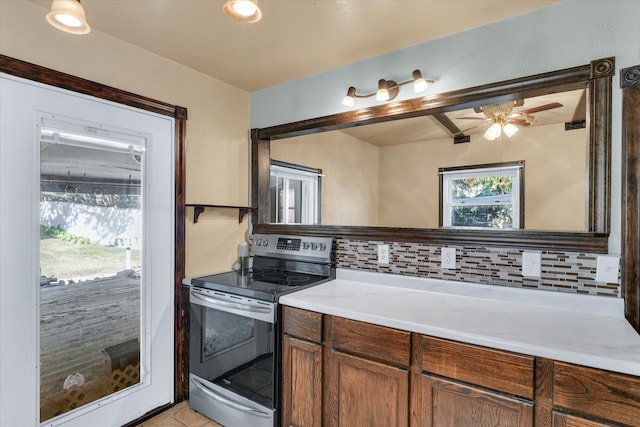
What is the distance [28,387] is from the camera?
1635 mm

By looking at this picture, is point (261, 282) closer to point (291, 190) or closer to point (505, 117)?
point (291, 190)

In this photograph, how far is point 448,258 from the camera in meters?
1.91

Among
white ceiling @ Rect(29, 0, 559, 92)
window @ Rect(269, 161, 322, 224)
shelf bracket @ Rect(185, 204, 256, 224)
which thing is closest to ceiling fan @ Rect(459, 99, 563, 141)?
white ceiling @ Rect(29, 0, 559, 92)

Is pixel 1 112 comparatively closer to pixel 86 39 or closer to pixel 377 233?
pixel 86 39

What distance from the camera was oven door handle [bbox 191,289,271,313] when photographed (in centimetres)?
183

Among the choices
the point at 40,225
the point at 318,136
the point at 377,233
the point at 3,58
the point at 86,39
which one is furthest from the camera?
the point at 318,136

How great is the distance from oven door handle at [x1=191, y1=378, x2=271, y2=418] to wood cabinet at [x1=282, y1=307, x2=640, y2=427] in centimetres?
15

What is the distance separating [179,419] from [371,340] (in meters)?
1.49

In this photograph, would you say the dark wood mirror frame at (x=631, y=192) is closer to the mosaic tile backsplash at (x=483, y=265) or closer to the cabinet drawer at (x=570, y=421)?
the mosaic tile backsplash at (x=483, y=265)

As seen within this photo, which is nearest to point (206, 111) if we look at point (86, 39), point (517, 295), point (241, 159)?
point (241, 159)

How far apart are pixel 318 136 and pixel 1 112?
6.08ft

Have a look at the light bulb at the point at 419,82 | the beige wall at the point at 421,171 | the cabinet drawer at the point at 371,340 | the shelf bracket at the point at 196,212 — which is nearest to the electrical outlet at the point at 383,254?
the beige wall at the point at 421,171

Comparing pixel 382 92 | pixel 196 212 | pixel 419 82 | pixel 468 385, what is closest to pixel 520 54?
pixel 419 82

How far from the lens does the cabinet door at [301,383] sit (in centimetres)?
167
